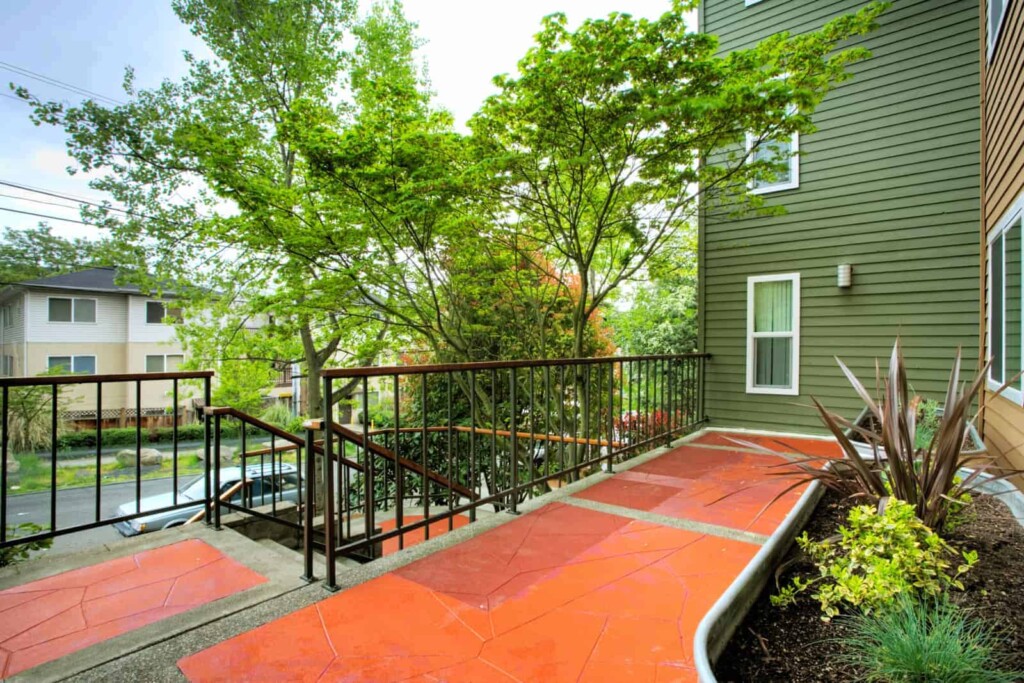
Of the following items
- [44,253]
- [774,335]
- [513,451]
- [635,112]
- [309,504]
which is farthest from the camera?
[44,253]

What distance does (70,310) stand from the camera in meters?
12.8

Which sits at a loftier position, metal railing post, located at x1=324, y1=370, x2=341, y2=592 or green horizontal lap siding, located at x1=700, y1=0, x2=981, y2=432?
green horizontal lap siding, located at x1=700, y1=0, x2=981, y2=432

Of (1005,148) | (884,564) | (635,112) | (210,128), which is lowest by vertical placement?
(884,564)

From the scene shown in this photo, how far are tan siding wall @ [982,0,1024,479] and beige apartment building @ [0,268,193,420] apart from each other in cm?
1274

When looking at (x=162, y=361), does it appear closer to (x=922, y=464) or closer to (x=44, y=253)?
(x=44, y=253)

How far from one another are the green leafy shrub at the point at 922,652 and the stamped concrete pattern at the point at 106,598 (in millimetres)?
2193

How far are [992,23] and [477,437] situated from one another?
6.42m

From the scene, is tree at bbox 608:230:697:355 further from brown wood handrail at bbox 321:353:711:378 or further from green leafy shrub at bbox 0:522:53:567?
green leafy shrub at bbox 0:522:53:567

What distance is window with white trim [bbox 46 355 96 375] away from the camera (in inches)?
481

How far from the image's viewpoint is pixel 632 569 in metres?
2.18

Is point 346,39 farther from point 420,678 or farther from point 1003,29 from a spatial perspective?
point 420,678

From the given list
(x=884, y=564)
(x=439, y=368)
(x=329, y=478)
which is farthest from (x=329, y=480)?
(x=884, y=564)

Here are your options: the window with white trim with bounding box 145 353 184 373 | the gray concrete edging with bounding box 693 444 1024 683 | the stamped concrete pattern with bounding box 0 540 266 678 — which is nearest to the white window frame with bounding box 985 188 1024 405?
the gray concrete edging with bounding box 693 444 1024 683

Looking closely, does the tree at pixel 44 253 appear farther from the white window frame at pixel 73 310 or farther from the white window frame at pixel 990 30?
the white window frame at pixel 990 30
